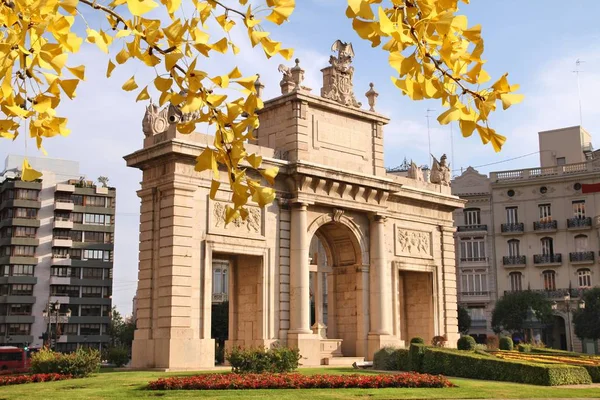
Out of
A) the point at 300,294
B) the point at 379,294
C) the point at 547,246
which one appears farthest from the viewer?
the point at 547,246

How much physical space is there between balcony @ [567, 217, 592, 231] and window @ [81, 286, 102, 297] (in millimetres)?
46180

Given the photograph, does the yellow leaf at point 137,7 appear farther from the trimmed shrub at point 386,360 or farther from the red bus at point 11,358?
the red bus at point 11,358

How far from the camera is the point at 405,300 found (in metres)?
38.2

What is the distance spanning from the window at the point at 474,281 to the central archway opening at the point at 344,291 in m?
31.2

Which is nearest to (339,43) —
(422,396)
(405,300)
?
(405,300)

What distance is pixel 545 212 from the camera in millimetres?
61156

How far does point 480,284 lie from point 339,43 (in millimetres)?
35398

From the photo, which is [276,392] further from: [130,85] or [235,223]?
[130,85]

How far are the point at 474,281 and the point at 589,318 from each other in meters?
10.3

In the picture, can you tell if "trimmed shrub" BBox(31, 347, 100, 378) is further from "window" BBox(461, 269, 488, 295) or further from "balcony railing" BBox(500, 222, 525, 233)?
"balcony railing" BBox(500, 222, 525, 233)

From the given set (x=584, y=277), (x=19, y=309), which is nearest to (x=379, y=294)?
(x=584, y=277)

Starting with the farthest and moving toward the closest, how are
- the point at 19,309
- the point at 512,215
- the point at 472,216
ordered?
the point at 19,309 → the point at 472,216 → the point at 512,215

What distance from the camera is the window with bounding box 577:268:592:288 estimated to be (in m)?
58.5

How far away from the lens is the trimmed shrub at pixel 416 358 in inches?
977
